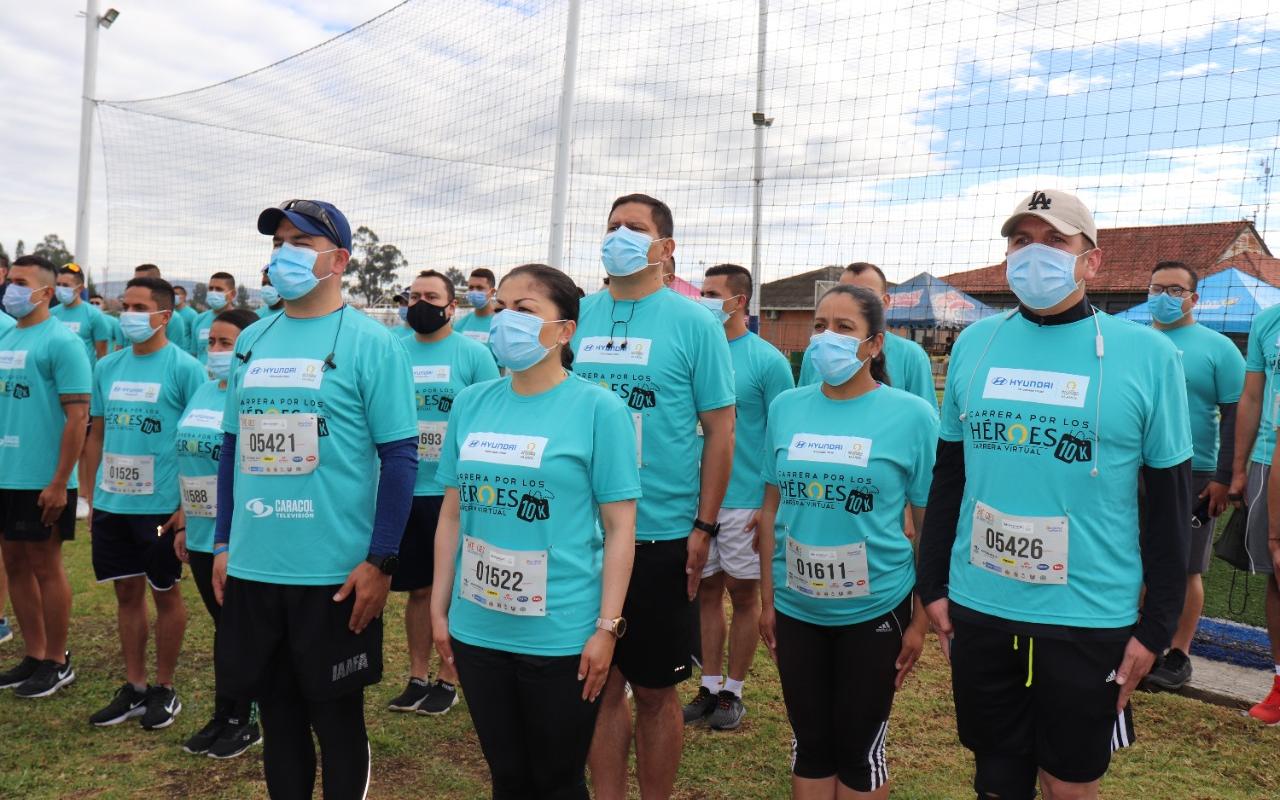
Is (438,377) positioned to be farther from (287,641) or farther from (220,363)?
(287,641)

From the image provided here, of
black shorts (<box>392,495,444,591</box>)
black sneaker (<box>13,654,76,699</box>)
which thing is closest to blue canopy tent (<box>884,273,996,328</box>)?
black shorts (<box>392,495,444,591</box>)

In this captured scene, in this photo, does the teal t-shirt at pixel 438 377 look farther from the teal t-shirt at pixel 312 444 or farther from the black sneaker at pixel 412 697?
the teal t-shirt at pixel 312 444

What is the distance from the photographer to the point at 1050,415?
2.40m

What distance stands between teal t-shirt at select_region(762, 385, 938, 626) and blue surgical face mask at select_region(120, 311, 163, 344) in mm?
3381

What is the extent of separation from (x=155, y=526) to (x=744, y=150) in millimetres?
5683

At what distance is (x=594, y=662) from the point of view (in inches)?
99.3

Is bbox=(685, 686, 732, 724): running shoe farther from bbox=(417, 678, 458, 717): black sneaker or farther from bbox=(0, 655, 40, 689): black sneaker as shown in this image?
bbox=(0, 655, 40, 689): black sneaker

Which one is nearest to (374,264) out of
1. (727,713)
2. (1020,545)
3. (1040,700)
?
(727,713)

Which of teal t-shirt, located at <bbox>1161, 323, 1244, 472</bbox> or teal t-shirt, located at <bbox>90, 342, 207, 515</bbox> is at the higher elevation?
teal t-shirt, located at <bbox>1161, 323, 1244, 472</bbox>

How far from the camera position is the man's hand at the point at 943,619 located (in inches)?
105

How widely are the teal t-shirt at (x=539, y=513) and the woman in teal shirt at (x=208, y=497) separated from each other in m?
2.11

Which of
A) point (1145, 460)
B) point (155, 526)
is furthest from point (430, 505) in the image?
point (1145, 460)

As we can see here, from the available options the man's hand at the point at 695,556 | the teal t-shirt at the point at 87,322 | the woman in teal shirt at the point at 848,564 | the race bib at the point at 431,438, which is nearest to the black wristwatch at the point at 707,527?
the man's hand at the point at 695,556

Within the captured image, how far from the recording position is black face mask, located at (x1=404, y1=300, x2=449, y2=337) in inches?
201
